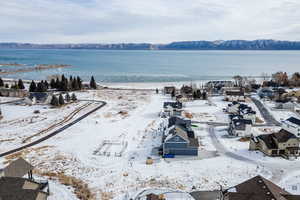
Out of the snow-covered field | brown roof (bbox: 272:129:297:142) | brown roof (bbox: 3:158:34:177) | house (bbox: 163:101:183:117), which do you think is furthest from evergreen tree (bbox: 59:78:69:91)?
brown roof (bbox: 272:129:297:142)

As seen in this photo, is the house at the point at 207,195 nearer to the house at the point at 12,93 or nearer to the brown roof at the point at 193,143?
the brown roof at the point at 193,143

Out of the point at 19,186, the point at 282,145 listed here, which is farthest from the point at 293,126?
the point at 19,186

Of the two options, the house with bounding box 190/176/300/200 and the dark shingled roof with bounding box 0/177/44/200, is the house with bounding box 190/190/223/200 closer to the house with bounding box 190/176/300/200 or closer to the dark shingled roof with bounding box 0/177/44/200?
the house with bounding box 190/176/300/200

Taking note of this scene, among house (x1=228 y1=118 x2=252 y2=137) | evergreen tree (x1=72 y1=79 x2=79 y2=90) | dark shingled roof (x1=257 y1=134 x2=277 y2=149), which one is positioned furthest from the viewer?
evergreen tree (x1=72 y1=79 x2=79 y2=90)

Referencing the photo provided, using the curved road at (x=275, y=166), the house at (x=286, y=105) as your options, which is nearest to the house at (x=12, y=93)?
the curved road at (x=275, y=166)

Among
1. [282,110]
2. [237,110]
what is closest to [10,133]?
[237,110]

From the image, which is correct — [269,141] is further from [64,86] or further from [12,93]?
[12,93]

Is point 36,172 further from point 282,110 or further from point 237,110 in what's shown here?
point 282,110
